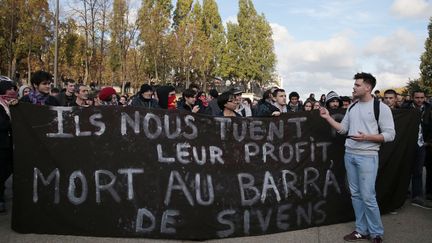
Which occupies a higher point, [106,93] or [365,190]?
[106,93]

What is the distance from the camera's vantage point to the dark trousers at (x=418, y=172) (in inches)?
263

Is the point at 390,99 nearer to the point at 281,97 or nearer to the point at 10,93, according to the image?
the point at 281,97

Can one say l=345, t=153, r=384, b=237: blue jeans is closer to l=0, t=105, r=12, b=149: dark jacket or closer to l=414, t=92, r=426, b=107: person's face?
l=414, t=92, r=426, b=107: person's face

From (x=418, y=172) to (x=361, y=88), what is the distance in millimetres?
2736

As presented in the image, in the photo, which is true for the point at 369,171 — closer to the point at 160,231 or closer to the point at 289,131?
the point at 289,131

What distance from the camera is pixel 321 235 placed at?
5.13 m

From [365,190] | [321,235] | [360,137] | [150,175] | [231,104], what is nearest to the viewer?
[360,137]

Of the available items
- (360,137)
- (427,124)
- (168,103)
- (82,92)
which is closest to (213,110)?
(168,103)

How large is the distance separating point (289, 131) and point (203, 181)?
1.30m

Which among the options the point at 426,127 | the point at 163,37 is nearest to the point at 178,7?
the point at 163,37

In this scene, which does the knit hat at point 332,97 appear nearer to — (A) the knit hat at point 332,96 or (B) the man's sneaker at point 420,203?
(A) the knit hat at point 332,96

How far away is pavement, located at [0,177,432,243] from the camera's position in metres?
4.77

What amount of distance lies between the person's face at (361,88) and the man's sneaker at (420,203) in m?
2.73

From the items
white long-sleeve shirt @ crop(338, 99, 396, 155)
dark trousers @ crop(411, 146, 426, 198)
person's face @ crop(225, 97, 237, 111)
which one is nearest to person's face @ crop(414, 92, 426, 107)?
dark trousers @ crop(411, 146, 426, 198)
